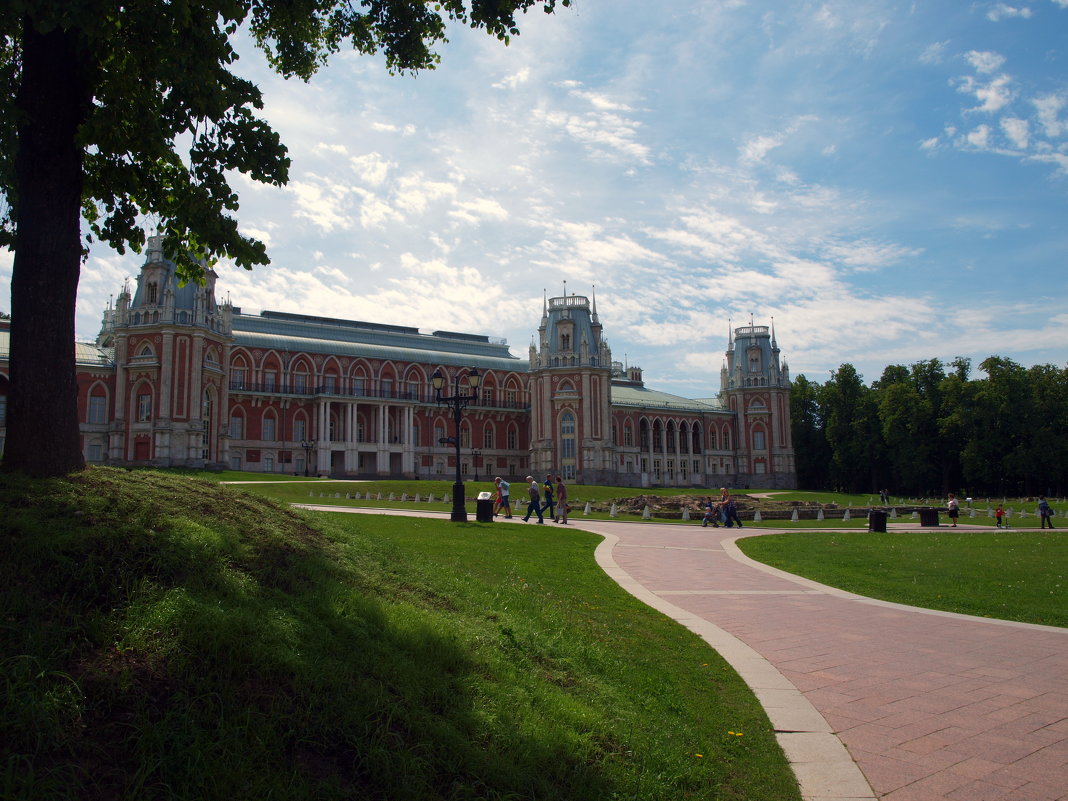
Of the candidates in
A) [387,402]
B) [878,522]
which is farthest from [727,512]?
[387,402]

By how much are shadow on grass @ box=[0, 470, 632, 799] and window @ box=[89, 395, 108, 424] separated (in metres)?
56.7

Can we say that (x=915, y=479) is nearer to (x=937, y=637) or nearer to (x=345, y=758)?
(x=937, y=637)

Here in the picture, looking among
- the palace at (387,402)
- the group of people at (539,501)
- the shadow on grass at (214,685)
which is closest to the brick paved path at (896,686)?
the shadow on grass at (214,685)

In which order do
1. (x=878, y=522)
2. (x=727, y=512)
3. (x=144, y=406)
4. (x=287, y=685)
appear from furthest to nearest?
1. (x=144, y=406)
2. (x=727, y=512)
3. (x=878, y=522)
4. (x=287, y=685)

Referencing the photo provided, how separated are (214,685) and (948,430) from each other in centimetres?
7541

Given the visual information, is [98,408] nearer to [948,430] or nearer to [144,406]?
[144,406]

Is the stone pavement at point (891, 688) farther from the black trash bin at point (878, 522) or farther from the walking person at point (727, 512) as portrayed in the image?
the walking person at point (727, 512)

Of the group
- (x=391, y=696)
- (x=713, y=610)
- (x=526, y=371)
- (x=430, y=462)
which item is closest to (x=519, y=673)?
(x=391, y=696)

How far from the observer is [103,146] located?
8.27 metres

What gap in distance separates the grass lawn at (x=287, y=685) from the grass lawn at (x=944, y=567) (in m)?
6.52

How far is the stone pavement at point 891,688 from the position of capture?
507 cm

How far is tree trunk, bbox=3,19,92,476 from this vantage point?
7.20 meters

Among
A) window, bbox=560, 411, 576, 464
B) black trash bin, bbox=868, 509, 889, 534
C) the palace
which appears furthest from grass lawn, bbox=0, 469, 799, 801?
window, bbox=560, 411, 576, 464

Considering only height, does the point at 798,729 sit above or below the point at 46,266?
below
